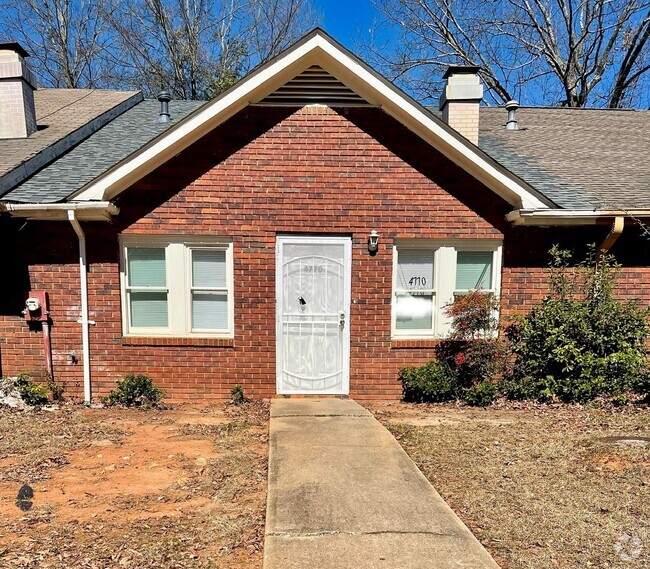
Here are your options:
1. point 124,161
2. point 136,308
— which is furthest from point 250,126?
point 136,308

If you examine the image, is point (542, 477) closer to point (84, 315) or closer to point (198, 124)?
point (198, 124)

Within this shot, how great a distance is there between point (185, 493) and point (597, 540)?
3.14 m

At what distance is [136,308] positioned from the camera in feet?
22.1

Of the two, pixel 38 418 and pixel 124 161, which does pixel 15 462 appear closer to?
pixel 38 418

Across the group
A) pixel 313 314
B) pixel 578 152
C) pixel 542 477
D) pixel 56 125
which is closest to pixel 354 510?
pixel 542 477

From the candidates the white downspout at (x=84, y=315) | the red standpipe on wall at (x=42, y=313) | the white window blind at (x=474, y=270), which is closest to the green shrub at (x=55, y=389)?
the red standpipe on wall at (x=42, y=313)

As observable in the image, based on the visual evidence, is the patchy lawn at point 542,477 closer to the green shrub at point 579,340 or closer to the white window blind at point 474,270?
the green shrub at point 579,340

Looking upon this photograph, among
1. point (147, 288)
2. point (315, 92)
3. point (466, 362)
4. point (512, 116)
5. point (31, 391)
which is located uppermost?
point (512, 116)

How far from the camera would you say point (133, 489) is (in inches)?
151

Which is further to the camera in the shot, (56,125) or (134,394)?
(56,125)

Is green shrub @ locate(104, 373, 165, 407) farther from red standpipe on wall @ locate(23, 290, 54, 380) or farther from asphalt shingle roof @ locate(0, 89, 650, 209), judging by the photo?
asphalt shingle roof @ locate(0, 89, 650, 209)

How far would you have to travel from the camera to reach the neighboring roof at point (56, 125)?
22.2 feet

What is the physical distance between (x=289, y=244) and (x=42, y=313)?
3708 mm

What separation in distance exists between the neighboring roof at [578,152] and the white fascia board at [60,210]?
6419mm
